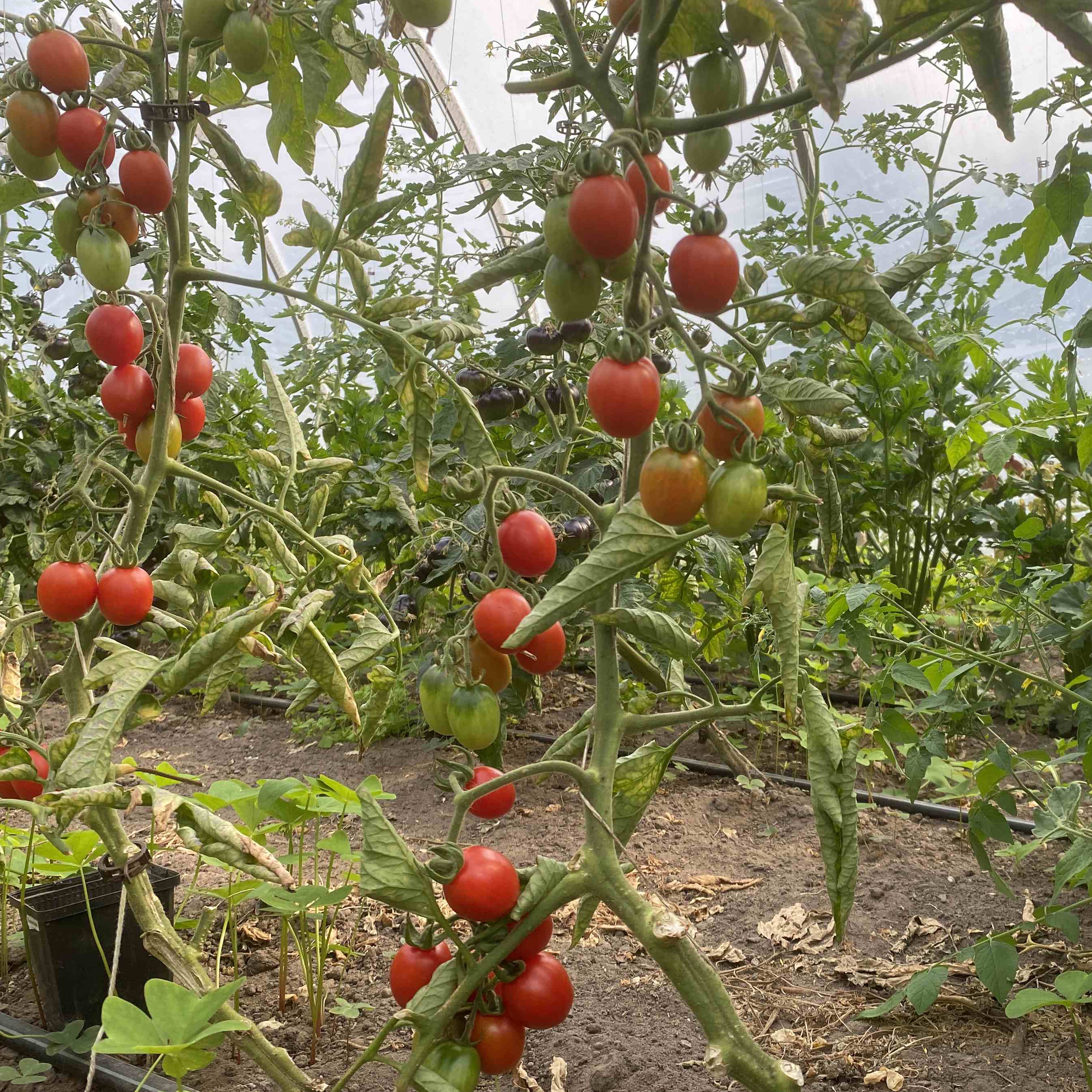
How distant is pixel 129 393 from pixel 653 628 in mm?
616

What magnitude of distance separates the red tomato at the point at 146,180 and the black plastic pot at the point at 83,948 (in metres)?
0.93

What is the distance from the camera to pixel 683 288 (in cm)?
66

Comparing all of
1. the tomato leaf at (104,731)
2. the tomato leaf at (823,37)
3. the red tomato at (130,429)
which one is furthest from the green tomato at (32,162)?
the tomato leaf at (823,37)

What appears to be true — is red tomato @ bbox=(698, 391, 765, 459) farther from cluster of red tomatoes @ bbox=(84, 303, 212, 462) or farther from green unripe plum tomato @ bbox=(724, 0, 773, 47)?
cluster of red tomatoes @ bbox=(84, 303, 212, 462)

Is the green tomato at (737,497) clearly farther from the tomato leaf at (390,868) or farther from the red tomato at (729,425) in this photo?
the tomato leaf at (390,868)

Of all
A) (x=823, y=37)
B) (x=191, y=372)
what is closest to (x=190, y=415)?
(x=191, y=372)

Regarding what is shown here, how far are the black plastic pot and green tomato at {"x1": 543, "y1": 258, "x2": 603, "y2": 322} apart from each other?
109 centimetres

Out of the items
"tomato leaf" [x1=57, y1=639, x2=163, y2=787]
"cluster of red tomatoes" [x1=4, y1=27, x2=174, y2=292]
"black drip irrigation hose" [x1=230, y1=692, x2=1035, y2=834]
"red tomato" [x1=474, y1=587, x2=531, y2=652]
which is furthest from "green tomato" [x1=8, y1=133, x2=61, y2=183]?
"black drip irrigation hose" [x1=230, y1=692, x2=1035, y2=834]

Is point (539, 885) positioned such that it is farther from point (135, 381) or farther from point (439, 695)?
point (135, 381)

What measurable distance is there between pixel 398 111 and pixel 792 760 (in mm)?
3051

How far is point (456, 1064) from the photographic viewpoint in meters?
0.79

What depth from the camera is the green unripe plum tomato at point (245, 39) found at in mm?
761

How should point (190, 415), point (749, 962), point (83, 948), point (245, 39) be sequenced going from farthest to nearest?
point (749, 962)
point (83, 948)
point (190, 415)
point (245, 39)

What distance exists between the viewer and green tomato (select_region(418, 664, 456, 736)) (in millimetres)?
858
